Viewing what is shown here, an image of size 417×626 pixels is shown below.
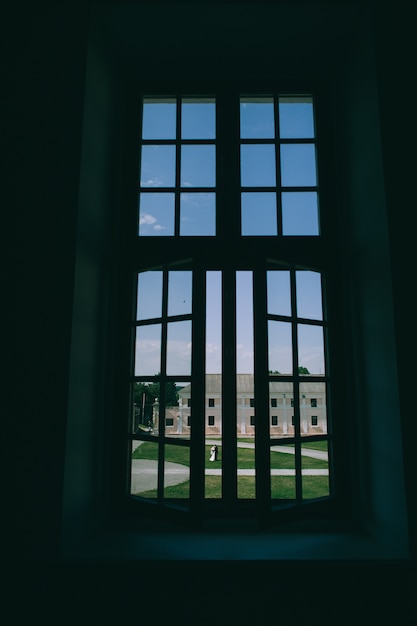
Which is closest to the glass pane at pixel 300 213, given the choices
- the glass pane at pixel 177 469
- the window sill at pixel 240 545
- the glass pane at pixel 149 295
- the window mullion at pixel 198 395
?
the window mullion at pixel 198 395

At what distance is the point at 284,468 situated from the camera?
6.18 feet

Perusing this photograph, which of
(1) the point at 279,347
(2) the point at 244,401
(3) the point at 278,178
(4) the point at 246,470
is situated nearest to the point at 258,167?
(3) the point at 278,178

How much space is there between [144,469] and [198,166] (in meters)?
1.77

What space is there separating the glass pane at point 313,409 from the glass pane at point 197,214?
105cm

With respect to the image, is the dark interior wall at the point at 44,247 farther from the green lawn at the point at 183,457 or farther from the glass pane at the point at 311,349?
the glass pane at the point at 311,349

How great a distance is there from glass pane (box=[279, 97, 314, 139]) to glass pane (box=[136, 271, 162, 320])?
119 cm

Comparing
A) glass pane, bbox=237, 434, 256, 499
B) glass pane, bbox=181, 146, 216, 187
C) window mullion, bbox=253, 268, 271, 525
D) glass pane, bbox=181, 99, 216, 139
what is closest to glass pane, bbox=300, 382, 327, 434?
window mullion, bbox=253, 268, 271, 525

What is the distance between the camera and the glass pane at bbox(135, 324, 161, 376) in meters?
2.03

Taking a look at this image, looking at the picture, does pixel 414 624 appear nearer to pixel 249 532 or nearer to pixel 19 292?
pixel 249 532

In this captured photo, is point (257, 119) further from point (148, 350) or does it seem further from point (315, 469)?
point (315, 469)

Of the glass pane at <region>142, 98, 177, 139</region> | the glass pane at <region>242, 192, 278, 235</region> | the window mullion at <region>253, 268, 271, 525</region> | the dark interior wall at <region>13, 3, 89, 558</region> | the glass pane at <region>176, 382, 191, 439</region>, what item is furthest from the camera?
the glass pane at <region>142, 98, 177, 139</region>

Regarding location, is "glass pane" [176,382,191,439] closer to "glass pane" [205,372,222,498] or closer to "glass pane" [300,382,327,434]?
"glass pane" [205,372,222,498]

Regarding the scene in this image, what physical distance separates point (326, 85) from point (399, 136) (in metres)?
0.82

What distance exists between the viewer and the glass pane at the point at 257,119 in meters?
2.31
